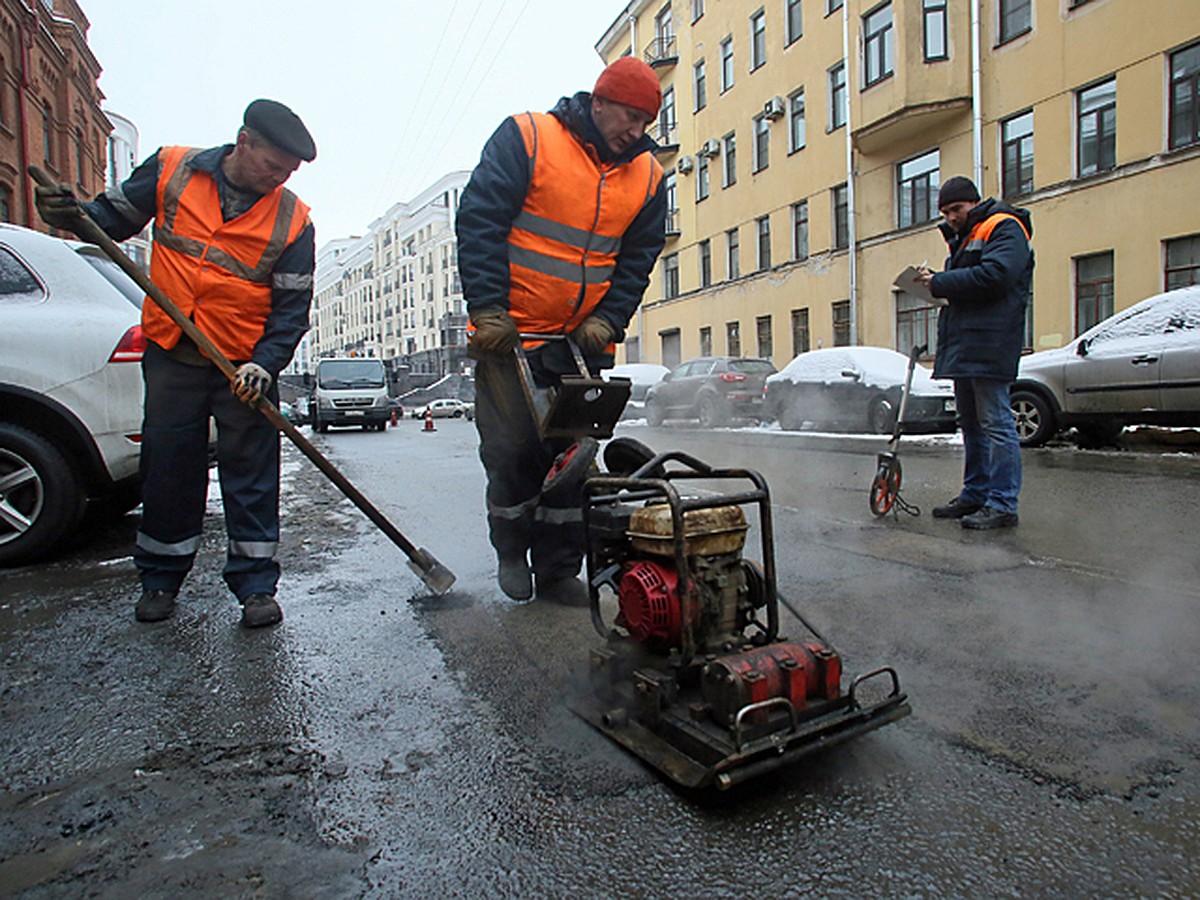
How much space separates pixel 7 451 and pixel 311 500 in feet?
9.41

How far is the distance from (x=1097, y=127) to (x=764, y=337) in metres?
11.7

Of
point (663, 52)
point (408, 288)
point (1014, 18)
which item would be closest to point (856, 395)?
point (1014, 18)

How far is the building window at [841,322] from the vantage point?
22436 millimetres

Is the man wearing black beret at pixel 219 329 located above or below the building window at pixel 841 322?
below

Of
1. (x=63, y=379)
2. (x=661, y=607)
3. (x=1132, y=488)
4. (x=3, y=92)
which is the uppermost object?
(x=3, y=92)

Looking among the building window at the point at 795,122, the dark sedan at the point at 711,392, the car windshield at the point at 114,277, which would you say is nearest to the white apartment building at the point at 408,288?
the building window at the point at 795,122

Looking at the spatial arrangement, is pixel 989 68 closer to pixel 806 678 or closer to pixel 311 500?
pixel 311 500

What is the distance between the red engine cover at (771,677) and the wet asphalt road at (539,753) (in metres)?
0.16

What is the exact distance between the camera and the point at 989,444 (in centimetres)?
477

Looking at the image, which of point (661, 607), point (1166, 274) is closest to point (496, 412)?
point (661, 607)

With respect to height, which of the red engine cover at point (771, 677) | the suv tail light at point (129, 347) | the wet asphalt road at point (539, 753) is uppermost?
the suv tail light at point (129, 347)

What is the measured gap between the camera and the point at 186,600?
3.50 metres

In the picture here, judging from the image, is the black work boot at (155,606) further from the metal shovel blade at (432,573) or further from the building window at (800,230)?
the building window at (800,230)

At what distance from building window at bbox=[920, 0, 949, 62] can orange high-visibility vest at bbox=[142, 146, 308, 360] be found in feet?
61.6
